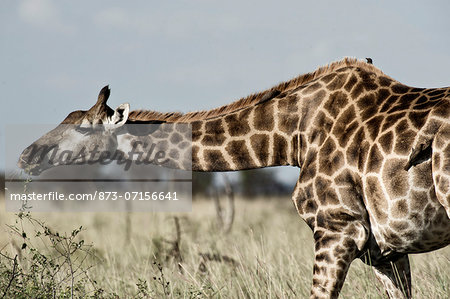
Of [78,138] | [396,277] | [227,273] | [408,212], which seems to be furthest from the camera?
[227,273]

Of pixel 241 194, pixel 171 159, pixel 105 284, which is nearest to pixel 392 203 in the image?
pixel 171 159

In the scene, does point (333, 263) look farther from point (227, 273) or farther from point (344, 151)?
point (227, 273)

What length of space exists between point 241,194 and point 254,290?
31565 millimetres

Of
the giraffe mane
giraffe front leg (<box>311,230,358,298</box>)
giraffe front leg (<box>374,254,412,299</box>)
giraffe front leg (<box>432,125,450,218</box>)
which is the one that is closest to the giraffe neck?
the giraffe mane

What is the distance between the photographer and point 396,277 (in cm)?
626

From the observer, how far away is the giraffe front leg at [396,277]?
245 inches

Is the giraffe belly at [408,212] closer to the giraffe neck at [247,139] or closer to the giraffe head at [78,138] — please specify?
the giraffe neck at [247,139]

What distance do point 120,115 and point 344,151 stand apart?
248cm

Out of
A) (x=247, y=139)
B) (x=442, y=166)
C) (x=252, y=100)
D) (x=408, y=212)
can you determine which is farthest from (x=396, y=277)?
(x=252, y=100)

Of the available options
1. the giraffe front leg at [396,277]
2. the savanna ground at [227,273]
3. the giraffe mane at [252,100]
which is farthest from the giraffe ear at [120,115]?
the giraffe front leg at [396,277]

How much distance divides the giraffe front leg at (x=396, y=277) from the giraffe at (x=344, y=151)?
1cm

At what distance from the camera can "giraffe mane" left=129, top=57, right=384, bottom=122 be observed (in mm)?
6449

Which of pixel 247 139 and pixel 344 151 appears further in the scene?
pixel 247 139

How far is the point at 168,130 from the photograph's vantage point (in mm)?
6840
